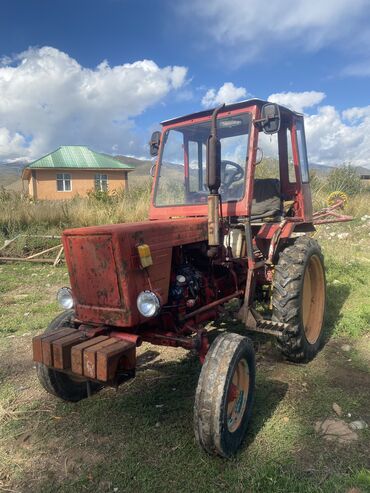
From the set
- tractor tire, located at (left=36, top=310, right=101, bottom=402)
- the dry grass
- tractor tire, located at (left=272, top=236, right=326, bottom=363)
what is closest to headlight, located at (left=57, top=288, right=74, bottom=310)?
tractor tire, located at (left=36, top=310, right=101, bottom=402)

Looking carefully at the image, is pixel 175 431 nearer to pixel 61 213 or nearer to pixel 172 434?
pixel 172 434

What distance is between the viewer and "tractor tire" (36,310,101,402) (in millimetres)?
3229

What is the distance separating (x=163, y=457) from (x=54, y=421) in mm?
1001

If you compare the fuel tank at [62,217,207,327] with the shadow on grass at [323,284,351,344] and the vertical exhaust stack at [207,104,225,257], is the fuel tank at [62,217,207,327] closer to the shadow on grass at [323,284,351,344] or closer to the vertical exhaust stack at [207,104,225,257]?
the vertical exhaust stack at [207,104,225,257]

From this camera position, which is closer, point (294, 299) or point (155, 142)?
point (294, 299)

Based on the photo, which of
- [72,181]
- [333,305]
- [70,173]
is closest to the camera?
[333,305]

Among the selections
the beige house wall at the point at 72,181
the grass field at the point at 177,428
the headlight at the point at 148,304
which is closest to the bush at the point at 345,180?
the grass field at the point at 177,428

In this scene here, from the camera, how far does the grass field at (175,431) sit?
2.47 meters

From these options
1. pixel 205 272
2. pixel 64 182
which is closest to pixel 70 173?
pixel 64 182

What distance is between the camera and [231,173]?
404 cm

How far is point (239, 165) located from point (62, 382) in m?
2.49

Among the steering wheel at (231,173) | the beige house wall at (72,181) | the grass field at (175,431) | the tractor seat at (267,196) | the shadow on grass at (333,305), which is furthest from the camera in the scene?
the beige house wall at (72,181)

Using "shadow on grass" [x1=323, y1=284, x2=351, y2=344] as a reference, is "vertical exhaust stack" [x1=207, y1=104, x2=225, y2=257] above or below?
above

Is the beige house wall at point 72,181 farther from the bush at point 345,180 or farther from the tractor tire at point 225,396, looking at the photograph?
the tractor tire at point 225,396
